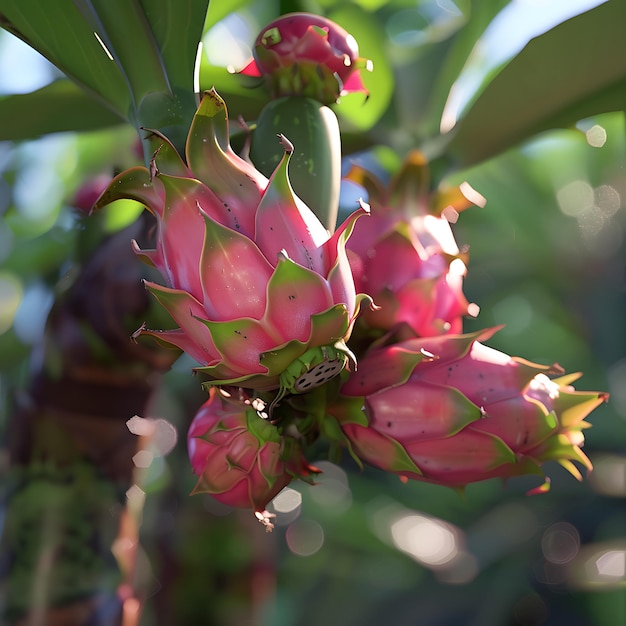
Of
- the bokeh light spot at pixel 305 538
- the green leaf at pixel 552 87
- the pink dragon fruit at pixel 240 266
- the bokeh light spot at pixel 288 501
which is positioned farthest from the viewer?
the bokeh light spot at pixel 305 538

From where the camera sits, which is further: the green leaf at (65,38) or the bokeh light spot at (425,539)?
the bokeh light spot at (425,539)

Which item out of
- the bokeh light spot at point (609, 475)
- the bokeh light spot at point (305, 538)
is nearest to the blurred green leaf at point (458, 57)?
the bokeh light spot at point (305, 538)

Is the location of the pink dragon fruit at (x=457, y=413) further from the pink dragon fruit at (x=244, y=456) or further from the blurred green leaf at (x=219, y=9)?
the blurred green leaf at (x=219, y=9)

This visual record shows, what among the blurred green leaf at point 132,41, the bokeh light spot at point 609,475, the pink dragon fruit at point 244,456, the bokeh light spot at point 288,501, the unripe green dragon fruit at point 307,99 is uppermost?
the blurred green leaf at point 132,41

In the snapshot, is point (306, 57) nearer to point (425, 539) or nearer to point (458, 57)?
point (458, 57)

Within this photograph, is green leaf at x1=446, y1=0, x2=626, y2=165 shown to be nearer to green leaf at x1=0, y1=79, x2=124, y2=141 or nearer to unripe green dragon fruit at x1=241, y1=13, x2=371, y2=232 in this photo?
unripe green dragon fruit at x1=241, y1=13, x2=371, y2=232

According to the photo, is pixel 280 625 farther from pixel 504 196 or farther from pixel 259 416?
pixel 259 416

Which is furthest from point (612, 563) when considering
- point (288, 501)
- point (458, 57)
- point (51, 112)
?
point (51, 112)

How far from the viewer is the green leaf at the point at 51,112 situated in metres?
0.75

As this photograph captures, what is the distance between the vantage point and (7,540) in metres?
0.75

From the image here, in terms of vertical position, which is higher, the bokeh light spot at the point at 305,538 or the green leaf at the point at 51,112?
the green leaf at the point at 51,112

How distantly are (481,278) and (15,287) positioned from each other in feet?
6.28

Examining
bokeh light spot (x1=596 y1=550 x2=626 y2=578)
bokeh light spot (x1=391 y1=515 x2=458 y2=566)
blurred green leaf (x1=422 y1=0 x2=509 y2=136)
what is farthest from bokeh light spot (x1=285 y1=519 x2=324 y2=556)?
blurred green leaf (x1=422 y1=0 x2=509 y2=136)

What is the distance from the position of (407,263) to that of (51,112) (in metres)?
0.39
